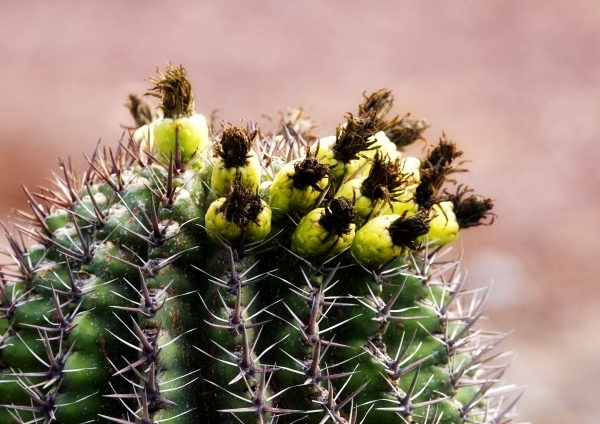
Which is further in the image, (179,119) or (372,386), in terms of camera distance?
(179,119)


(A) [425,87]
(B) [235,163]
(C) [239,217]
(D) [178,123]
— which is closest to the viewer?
(C) [239,217]

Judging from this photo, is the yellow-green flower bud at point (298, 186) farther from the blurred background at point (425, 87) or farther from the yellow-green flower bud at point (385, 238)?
the blurred background at point (425, 87)

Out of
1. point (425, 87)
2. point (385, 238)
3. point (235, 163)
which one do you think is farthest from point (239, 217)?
point (425, 87)

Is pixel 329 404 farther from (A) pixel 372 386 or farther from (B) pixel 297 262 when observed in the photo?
(B) pixel 297 262

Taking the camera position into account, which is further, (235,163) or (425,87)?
(425,87)

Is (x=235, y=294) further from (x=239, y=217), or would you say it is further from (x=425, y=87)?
(x=425, y=87)

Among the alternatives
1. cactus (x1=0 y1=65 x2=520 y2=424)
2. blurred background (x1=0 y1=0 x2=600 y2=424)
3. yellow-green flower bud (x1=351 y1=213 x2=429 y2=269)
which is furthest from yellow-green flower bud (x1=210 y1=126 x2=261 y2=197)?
blurred background (x1=0 y1=0 x2=600 y2=424)

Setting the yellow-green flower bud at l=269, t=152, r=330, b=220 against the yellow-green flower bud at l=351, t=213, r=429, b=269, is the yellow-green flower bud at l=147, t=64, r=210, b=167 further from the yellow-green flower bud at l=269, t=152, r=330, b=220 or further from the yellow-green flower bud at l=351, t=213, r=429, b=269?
the yellow-green flower bud at l=351, t=213, r=429, b=269

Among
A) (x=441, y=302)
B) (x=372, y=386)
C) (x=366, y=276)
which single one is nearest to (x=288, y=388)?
(x=372, y=386)
